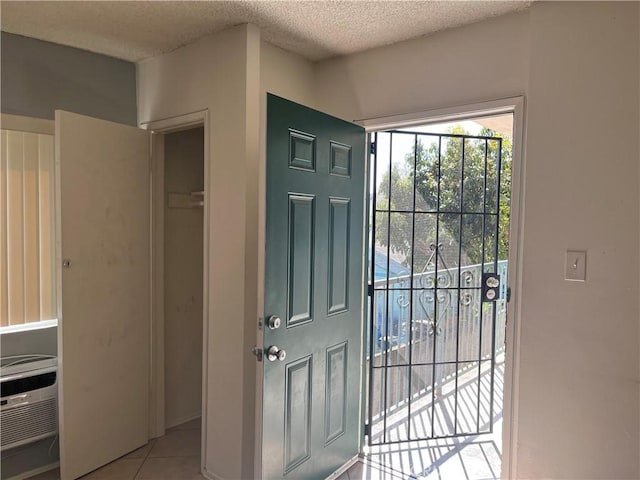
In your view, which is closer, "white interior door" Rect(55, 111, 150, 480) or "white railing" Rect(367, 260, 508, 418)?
"white interior door" Rect(55, 111, 150, 480)

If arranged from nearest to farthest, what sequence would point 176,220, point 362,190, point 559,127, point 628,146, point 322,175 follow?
1. point 628,146
2. point 559,127
3. point 322,175
4. point 362,190
5. point 176,220

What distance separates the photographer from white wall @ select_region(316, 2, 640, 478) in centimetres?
157

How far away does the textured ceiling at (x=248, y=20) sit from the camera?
1826 millimetres

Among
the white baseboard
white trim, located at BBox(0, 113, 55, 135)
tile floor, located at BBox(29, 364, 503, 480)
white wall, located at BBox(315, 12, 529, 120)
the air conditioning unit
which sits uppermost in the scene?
white wall, located at BBox(315, 12, 529, 120)

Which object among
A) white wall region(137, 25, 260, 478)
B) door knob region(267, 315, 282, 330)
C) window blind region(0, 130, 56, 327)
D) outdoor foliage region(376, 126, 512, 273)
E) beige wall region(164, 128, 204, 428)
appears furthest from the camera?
beige wall region(164, 128, 204, 428)

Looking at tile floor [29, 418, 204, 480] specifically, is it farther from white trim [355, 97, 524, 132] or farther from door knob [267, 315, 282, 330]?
white trim [355, 97, 524, 132]

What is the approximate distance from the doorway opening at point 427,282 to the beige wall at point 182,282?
50.3 inches

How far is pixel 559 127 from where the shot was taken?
5.57ft

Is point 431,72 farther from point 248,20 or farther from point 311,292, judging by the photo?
point 311,292

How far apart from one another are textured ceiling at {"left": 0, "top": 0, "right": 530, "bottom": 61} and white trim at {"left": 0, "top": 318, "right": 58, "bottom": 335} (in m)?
1.56

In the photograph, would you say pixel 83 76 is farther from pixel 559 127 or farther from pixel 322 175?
pixel 559 127

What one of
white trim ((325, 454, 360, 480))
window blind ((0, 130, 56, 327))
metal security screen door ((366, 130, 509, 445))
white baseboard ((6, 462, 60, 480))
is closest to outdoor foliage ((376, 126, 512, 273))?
metal security screen door ((366, 130, 509, 445))

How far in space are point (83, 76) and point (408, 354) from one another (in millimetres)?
2727

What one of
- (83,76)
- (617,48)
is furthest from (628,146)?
(83,76)
